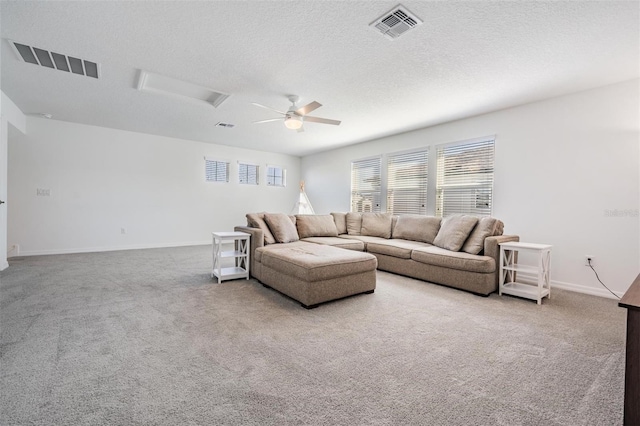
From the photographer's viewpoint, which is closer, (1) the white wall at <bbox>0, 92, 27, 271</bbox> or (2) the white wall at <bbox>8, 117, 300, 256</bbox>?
(1) the white wall at <bbox>0, 92, 27, 271</bbox>

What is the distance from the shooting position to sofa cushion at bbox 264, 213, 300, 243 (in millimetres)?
4145

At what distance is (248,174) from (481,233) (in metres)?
5.98

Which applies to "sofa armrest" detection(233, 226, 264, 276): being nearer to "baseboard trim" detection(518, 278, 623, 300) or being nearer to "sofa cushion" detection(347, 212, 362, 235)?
"sofa cushion" detection(347, 212, 362, 235)

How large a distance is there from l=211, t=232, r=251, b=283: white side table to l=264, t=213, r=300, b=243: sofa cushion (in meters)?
0.47

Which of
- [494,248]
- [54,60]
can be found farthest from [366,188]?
[54,60]

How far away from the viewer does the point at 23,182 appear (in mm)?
5105

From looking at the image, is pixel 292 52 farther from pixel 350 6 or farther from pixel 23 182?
pixel 23 182

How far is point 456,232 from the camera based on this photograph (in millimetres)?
3836

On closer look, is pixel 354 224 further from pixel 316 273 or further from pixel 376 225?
pixel 316 273

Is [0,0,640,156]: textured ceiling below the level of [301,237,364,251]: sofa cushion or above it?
above

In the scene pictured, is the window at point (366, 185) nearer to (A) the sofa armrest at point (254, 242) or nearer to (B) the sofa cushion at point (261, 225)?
(B) the sofa cushion at point (261, 225)

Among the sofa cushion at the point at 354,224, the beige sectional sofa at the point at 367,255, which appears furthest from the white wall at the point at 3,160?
the sofa cushion at the point at 354,224


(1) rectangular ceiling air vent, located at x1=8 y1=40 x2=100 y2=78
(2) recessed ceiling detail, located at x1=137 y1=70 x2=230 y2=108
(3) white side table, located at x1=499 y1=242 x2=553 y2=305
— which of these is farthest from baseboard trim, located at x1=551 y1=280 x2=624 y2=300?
(1) rectangular ceiling air vent, located at x1=8 y1=40 x2=100 y2=78

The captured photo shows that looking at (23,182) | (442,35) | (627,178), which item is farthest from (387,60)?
(23,182)
